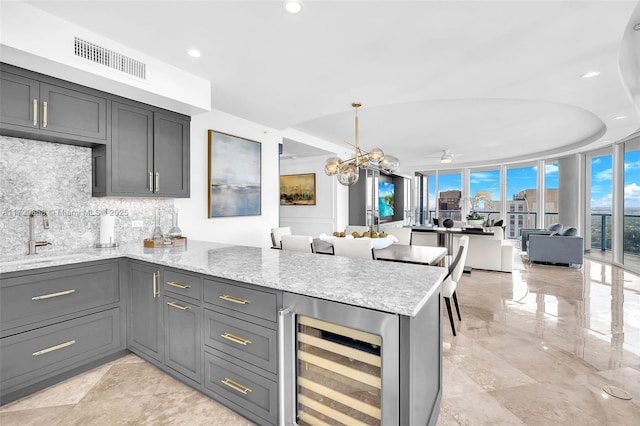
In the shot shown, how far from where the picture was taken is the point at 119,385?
2.17 meters

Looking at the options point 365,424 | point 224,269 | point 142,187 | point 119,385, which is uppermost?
point 142,187

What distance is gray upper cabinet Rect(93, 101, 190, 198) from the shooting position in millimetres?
2711

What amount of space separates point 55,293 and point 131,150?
136 cm

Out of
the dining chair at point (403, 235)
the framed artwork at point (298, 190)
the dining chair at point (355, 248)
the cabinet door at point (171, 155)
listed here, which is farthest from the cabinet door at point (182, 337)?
the framed artwork at point (298, 190)

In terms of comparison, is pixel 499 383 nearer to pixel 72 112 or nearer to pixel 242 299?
pixel 242 299

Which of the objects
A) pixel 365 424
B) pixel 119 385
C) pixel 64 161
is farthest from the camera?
pixel 64 161

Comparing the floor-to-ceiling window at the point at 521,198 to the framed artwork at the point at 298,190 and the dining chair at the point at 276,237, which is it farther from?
the dining chair at the point at 276,237

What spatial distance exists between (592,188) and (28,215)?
32.8 ft

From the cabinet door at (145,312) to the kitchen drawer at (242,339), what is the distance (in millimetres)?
613

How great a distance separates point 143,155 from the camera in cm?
292

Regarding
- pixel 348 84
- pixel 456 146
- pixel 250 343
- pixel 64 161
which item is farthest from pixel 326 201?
pixel 250 343

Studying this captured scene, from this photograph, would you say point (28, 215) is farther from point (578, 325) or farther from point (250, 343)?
point (578, 325)

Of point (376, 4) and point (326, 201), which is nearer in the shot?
point (376, 4)

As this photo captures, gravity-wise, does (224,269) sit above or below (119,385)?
above
